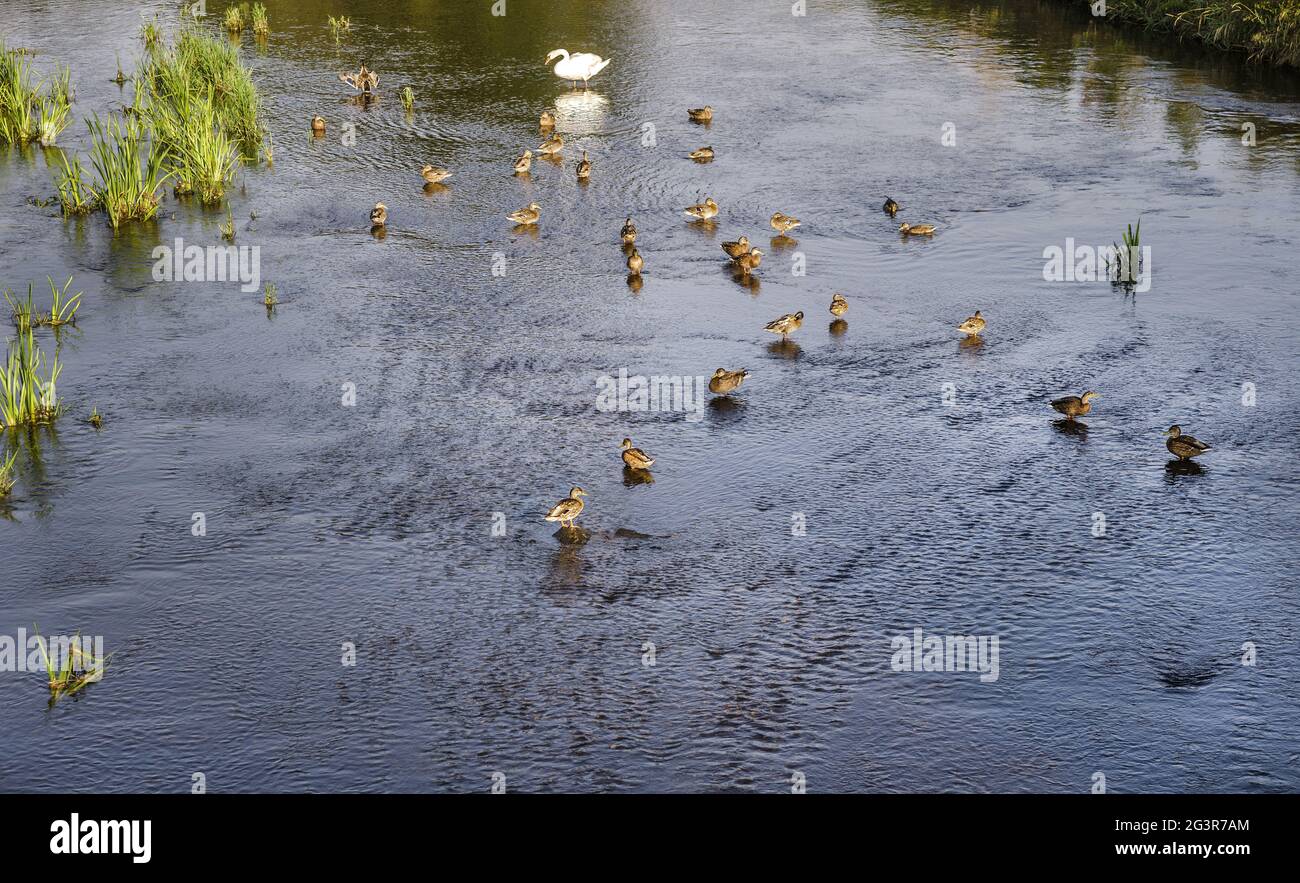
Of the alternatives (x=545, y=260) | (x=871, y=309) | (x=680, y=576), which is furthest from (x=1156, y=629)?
(x=545, y=260)

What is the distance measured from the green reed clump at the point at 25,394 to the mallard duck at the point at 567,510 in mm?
5760

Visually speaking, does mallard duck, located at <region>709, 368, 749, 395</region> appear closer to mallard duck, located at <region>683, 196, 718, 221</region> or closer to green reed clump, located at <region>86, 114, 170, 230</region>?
mallard duck, located at <region>683, 196, 718, 221</region>

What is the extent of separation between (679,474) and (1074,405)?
4.15 metres

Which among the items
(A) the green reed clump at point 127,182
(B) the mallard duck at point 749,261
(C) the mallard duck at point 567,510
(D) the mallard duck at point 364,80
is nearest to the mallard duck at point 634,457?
(C) the mallard duck at point 567,510

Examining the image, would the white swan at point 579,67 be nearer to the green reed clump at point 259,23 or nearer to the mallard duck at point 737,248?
the green reed clump at point 259,23

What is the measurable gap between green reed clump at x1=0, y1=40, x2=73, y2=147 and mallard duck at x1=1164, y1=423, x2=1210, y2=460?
1887 cm

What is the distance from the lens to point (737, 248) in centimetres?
1945

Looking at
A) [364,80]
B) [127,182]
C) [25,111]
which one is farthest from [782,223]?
[25,111]

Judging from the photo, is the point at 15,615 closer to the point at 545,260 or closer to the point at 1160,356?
the point at 545,260

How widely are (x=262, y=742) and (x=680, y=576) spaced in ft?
12.3

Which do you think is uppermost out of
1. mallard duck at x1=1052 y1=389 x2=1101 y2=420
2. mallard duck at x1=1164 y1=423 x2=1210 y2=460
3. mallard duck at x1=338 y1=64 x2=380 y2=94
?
mallard duck at x1=338 y1=64 x2=380 y2=94

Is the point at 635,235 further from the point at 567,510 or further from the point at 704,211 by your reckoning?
the point at 567,510

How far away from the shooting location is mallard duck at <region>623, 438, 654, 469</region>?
550 inches

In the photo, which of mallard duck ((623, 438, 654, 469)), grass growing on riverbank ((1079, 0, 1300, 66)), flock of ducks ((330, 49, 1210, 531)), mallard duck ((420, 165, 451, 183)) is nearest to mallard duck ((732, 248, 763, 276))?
flock of ducks ((330, 49, 1210, 531))
